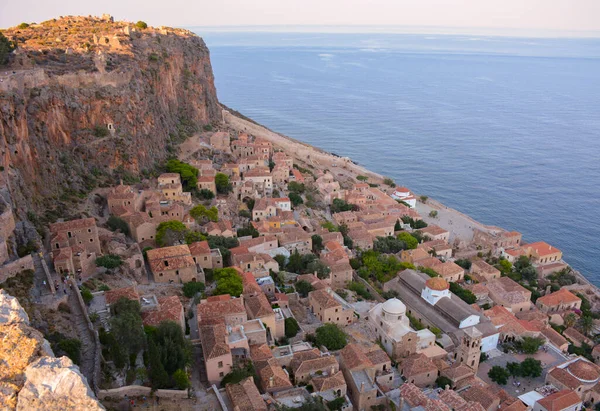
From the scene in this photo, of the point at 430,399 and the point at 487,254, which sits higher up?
the point at 430,399

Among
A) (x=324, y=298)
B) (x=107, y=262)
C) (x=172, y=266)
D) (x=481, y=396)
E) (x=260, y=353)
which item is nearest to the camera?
(x=260, y=353)

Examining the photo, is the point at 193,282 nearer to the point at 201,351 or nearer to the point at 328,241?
the point at 201,351

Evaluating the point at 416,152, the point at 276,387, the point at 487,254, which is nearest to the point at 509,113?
the point at 416,152

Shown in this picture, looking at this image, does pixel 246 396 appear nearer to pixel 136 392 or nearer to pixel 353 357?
pixel 136 392

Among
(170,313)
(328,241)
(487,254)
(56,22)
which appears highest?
(56,22)

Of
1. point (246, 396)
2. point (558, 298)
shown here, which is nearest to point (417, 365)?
point (246, 396)

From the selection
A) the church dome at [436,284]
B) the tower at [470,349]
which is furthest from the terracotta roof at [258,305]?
the church dome at [436,284]
